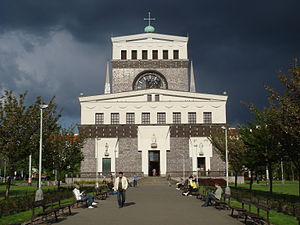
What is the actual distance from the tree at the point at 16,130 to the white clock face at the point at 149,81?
45.9 meters

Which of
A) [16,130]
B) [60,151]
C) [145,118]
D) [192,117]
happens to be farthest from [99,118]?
[16,130]

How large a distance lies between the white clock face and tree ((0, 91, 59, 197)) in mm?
45895

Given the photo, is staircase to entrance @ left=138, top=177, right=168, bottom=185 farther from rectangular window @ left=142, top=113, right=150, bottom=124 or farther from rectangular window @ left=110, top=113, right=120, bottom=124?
rectangular window @ left=110, top=113, right=120, bottom=124

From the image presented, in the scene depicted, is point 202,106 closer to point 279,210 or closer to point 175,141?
point 175,141

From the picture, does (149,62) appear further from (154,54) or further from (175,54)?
(175,54)

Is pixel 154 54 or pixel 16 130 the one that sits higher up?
pixel 154 54

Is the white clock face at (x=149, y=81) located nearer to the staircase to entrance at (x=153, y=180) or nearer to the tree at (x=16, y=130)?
the staircase to entrance at (x=153, y=180)

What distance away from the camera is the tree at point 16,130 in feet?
87.8

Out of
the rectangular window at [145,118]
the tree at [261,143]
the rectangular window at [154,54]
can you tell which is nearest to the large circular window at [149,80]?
the rectangular window at [154,54]

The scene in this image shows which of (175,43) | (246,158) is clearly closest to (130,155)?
(175,43)

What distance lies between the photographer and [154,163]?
66.9m

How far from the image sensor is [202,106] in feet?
218

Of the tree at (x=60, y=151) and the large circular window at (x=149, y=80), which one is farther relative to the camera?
the large circular window at (x=149, y=80)

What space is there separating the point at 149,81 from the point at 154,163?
16204mm
